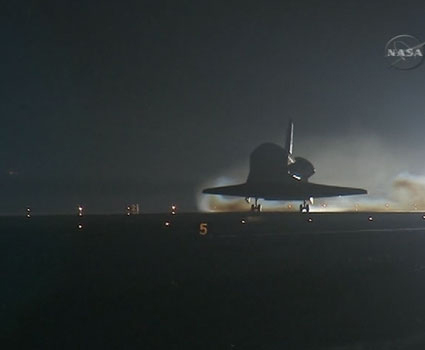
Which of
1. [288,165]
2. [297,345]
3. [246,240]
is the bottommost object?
[297,345]

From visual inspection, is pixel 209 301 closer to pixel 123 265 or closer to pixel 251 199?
pixel 123 265

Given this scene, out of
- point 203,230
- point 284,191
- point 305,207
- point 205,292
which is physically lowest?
point 205,292

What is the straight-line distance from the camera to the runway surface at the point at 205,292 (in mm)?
12945

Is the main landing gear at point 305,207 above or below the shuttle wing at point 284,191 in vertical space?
below

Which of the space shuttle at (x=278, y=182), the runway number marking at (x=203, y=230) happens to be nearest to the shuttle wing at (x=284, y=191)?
the space shuttle at (x=278, y=182)

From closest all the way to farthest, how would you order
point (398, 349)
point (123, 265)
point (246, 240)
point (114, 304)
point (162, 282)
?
1. point (398, 349)
2. point (114, 304)
3. point (162, 282)
4. point (123, 265)
5. point (246, 240)

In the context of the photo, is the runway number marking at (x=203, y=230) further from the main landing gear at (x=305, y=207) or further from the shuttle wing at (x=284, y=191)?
the shuttle wing at (x=284, y=191)

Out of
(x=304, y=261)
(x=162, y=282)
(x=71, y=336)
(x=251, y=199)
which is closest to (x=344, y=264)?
(x=304, y=261)

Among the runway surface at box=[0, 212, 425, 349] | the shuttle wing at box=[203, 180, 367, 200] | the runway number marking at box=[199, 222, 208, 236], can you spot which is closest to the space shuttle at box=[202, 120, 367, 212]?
the shuttle wing at box=[203, 180, 367, 200]

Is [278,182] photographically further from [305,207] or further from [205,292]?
[205,292]

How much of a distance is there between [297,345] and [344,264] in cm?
1325

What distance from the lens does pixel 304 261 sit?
25625 mm

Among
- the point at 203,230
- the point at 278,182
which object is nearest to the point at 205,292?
the point at 203,230

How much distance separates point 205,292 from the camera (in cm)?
1792
